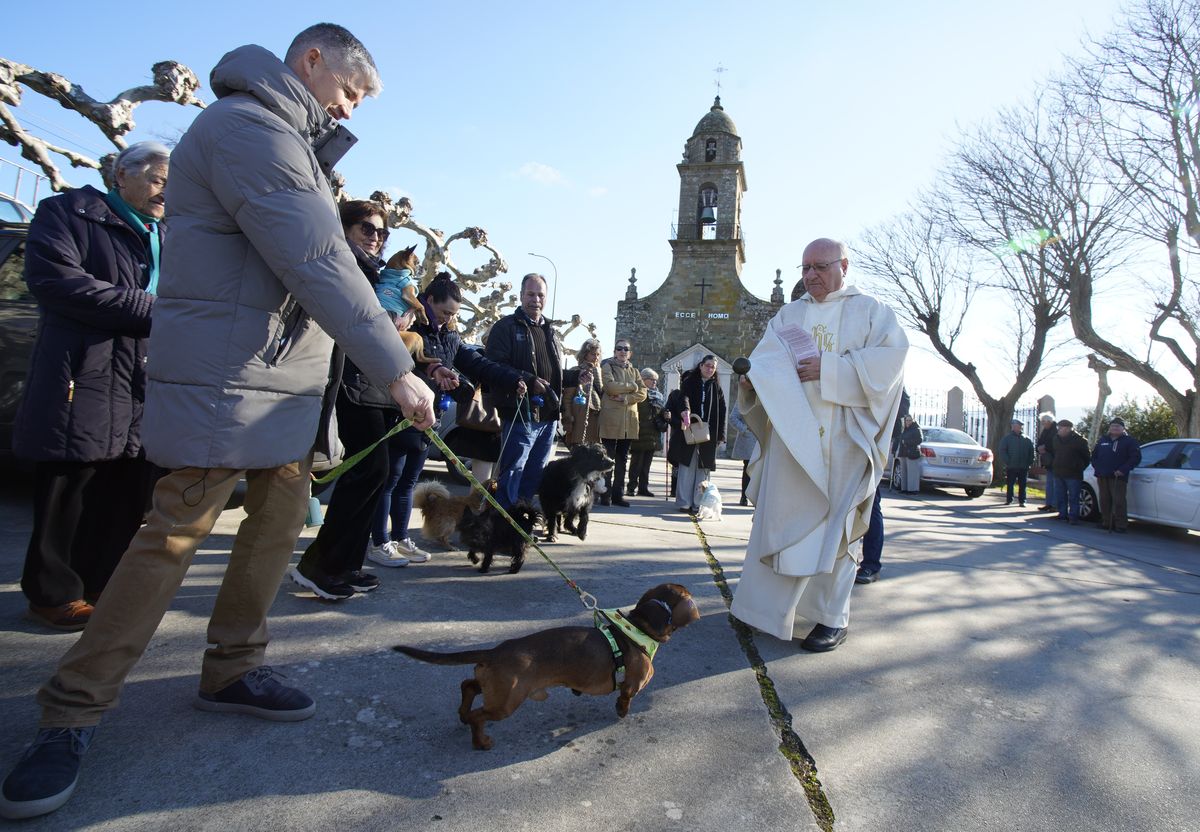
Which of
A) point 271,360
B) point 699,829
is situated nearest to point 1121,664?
point 699,829

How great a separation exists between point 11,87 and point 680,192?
2886 cm

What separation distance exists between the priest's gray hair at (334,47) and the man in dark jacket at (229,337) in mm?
169

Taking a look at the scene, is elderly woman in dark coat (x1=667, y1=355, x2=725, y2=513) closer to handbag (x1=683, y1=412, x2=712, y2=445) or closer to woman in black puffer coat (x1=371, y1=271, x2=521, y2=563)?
handbag (x1=683, y1=412, x2=712, y2=445)

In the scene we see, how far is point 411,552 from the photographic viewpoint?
448cm

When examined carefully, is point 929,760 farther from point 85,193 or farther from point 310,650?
point 85,193

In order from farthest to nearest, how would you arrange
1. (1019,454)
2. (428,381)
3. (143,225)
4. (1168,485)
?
(1019,454) < (1168,485) < (428,381) < (143,225)

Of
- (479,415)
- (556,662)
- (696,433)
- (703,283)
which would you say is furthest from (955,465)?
(703,283)

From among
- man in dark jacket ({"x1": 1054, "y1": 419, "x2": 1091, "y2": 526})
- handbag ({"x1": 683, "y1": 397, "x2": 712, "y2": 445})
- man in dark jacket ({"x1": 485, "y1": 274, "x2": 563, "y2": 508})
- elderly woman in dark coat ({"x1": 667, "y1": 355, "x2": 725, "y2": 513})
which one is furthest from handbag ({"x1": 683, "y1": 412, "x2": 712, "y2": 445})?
man in dark jacket ({"x1": 1054, "y1": 419, "x2": 1091, "y2": 526})

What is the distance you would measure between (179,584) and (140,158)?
2051 millimetres

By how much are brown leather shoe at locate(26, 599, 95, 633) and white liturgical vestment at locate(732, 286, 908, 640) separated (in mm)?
2870

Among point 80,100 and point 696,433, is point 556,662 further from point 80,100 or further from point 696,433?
point 80,100

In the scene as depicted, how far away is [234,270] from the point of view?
196cm

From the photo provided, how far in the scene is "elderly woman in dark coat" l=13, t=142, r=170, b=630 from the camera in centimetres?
264

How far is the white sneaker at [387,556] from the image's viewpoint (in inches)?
168
